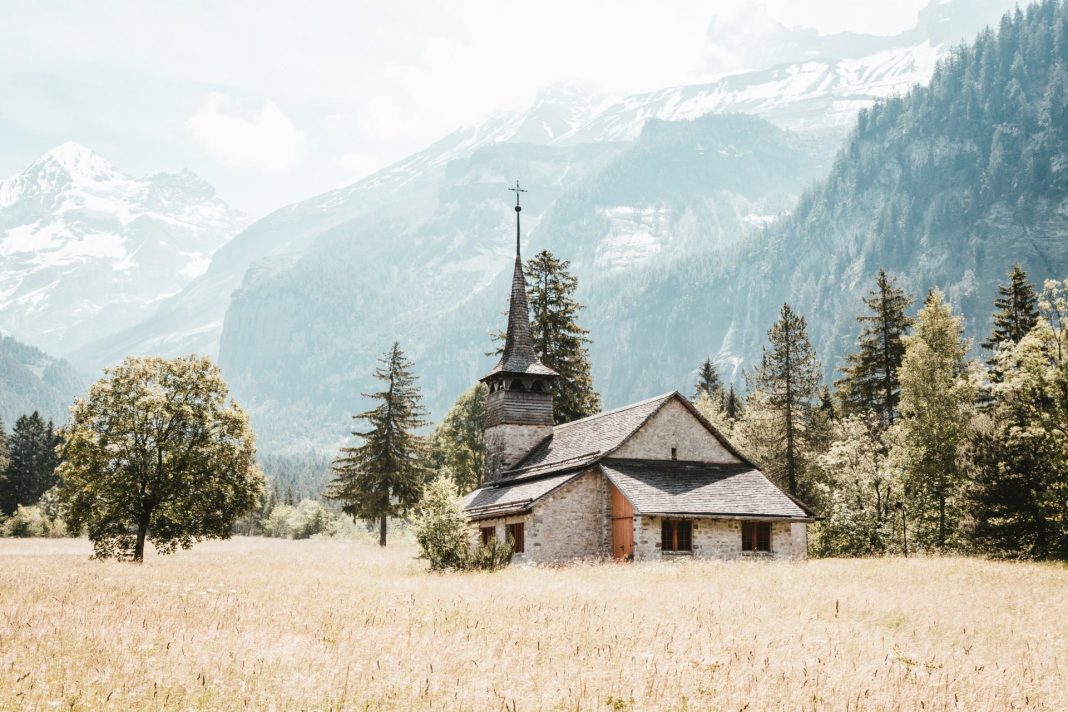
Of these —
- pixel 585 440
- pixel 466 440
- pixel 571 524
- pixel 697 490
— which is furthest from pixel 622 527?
pixel 466 440

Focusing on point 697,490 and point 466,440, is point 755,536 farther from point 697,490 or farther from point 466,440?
point 466,440

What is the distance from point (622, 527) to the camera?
3256 cm

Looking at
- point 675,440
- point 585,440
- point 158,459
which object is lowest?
point 158,459

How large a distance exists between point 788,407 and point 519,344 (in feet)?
51.6

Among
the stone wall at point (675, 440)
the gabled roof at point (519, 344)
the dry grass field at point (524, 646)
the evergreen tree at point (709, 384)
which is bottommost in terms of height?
the dry grass field at point (524, 646)

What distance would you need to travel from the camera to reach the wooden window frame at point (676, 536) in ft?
104

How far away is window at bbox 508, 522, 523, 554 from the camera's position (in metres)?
34.2

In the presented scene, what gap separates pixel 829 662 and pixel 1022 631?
6.22 metres

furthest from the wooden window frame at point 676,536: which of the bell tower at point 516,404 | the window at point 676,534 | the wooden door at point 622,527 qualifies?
the bell tower at point 516,404

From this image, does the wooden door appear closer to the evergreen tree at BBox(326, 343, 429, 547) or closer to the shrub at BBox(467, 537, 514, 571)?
the shrub at BBox(467, 537, 514, 571)

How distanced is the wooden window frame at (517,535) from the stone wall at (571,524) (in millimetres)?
342

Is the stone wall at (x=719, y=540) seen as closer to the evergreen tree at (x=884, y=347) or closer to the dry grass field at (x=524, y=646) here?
the dry grass field at (x=524, y=646)

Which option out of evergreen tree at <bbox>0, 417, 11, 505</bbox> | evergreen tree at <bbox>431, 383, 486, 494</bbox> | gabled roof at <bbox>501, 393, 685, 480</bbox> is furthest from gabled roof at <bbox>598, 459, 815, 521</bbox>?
evergreen tree at <bbox>0, 417, 11, 505</bbox>

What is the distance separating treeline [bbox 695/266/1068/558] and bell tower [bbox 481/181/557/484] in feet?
46.8
